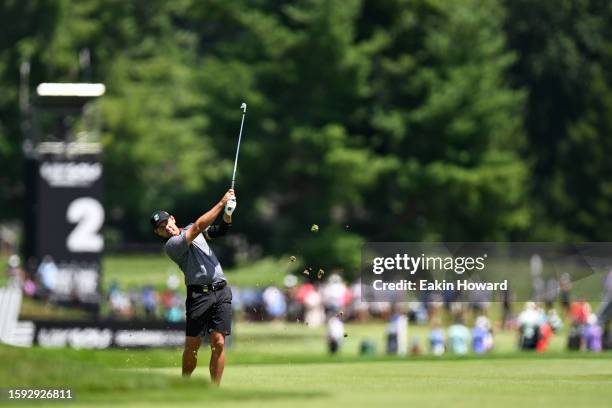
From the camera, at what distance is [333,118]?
195 ft

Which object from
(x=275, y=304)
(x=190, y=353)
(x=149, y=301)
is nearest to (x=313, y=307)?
(x=275, y=304)

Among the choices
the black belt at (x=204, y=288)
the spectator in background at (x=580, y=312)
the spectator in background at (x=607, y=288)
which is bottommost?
the black belt at (x=204, y=288)

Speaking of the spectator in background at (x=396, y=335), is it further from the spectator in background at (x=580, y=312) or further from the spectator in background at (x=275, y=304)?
the spectator in background at (x=275, y=304)

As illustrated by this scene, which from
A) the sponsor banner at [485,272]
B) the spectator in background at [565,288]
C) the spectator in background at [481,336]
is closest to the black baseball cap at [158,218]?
the sponsor banner at [485,272]

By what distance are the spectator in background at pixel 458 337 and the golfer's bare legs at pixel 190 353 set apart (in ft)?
49.5

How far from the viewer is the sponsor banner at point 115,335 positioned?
102 ft

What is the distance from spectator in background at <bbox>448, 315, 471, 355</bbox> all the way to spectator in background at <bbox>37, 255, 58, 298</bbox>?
8808 mm

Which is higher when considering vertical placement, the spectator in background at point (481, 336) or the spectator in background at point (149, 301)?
the spectator in background at point (149, 301)

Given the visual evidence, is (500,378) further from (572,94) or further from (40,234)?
(572,94)

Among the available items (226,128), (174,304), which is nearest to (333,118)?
(226,128)

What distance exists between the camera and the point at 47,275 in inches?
1444

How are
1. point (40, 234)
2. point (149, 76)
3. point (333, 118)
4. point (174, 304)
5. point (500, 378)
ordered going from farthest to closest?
point (149, 76)
point (333, 118)
point (174, 304)
point (40, 234)
point (500, 378)

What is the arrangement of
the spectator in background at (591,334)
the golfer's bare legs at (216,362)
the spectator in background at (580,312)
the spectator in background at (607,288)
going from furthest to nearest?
the spectator in background at (580,312), the spectator in background at (591,334), the spectator in background at (607,288), the golfer's bare legs at (216,362)

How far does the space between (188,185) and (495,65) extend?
523 inches
